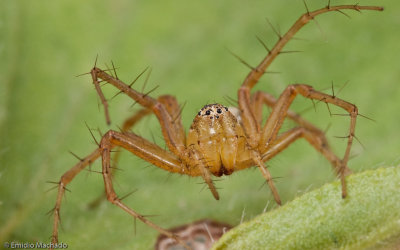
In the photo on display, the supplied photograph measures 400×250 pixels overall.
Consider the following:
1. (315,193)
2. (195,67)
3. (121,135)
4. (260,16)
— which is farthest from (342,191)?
(260,16)

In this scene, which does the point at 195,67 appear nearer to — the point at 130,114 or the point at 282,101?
the point at 130,114

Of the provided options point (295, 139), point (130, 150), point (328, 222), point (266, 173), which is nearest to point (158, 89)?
point (130, 150)

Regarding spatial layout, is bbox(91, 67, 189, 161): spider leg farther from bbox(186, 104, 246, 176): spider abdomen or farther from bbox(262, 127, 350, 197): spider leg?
bbox(262, 127, 350, 197): spider leg

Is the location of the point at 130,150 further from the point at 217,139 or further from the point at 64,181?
the point at 217,139

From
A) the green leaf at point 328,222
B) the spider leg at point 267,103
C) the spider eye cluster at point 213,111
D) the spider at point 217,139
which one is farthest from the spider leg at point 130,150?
the green leaf at point 328,222

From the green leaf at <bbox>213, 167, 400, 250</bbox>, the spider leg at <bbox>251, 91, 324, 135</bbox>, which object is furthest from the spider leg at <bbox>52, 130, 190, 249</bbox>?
the green leaf at <bbox>213, 167, 400, 250</bbox>

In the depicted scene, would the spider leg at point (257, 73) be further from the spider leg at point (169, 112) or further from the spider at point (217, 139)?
the spider leg at point (169, 112)
